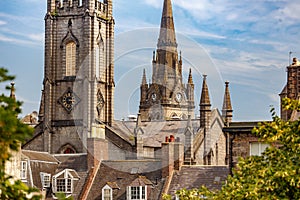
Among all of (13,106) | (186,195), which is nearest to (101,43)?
(186,195)

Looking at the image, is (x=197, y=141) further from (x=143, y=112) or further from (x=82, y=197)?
(x=143, y=112)

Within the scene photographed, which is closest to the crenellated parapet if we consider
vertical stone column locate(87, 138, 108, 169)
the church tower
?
the church tower

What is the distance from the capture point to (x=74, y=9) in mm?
86562

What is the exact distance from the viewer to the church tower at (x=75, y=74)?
280ft

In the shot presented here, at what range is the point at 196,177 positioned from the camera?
181 feet

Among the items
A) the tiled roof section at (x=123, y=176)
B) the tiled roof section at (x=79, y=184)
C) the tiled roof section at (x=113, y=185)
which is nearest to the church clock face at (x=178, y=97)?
the tiled roof section at (x=123, y=176)

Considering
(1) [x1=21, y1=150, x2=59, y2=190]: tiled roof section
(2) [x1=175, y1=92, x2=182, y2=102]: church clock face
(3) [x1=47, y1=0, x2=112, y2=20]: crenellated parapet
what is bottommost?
(1) [x1=21, y1=150, x2=59, y2=190]: tiled roof section

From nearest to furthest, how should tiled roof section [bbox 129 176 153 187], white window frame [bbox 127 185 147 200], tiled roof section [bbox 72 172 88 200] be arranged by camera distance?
white window frame [bbox 127 185 147 200] → tiled roof section [bbox 129 176 153 187] → tiled roof section [bbox 72 172 88 200]

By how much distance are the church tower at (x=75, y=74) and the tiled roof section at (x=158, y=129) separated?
3.97 m

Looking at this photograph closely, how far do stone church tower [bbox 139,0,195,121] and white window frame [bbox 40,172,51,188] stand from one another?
57.3 metres

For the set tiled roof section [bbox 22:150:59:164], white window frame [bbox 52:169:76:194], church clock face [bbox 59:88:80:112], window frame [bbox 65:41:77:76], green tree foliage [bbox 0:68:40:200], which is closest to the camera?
green tree foliage [bbox 0:68:40:200]

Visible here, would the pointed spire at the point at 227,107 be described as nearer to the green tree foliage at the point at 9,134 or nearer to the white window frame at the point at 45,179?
the white window frame at the point at 45,179

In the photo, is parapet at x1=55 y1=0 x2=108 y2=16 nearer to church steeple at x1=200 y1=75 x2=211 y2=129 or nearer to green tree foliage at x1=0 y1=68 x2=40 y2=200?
church steeple at x1=200 y1=75 x2=211 y2=129

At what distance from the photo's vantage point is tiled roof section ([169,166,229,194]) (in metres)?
54.2
